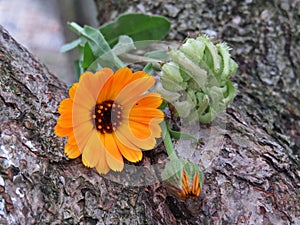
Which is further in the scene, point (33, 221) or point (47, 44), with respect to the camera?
point (47, 44)

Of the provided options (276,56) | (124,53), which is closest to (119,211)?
(124,53)

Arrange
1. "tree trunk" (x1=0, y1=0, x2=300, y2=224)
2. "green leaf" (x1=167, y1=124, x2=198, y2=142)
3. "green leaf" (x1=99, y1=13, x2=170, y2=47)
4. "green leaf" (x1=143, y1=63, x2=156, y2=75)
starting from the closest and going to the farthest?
"tree trunk" (x1=0, y1=0, x2=300, y2=224)
"green leaf" (x1=167, y1=124, x2=198, y2=142)
"green leaf" (x1=143, y1=63, x2=156, y2=75)
"green leaf" (x1=99, y1=13, x2=170, y2=47)

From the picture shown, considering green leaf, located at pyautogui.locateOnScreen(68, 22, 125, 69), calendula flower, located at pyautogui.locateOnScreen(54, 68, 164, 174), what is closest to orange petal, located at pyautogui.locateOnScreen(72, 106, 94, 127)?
calendula flower, located at pyautogui.locateOnScreen(54, 68, 164, 174)

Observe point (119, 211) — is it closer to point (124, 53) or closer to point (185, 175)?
point (185, 175)

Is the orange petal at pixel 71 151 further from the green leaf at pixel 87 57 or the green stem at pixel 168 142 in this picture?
the green leaf at pixel 87 57

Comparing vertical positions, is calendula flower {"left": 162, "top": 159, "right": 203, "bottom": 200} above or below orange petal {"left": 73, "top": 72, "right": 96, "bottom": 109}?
below

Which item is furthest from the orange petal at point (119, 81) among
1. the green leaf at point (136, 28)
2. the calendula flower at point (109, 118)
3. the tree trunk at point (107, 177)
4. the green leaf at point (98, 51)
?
the green leaf at point (136, 28)

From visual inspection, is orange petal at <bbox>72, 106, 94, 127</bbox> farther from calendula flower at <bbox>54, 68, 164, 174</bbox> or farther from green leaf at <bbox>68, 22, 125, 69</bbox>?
green leaf at <bbox>68, 22, 125, 69</bbox>
